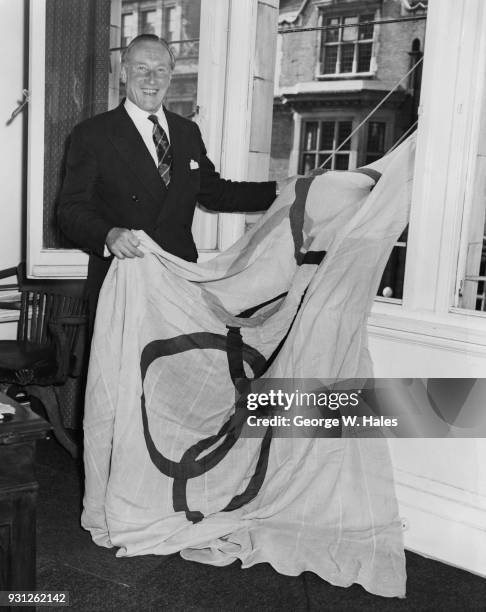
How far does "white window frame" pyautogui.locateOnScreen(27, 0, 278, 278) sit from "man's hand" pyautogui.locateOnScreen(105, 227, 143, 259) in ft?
3.01

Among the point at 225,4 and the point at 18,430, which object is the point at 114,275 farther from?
the point at 225,4

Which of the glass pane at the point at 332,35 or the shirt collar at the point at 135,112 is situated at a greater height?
the glass pane at the point at 332,35


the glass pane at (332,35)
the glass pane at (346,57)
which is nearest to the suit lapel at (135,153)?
the glass pane at (346,57)

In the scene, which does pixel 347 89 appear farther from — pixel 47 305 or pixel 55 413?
pixel 55 413

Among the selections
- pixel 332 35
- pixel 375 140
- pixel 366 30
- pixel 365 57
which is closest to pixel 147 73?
pixel 365 57

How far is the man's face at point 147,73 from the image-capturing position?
2.85 meters

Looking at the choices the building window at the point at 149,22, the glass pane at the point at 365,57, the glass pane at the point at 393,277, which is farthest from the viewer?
the building window at the point at 149,22

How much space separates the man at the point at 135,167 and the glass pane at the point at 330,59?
28.1 meters

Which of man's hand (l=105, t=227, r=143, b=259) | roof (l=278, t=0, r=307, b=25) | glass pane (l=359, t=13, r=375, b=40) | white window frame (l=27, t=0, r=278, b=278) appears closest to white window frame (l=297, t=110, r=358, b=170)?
glass pane (l=359, t=13, r=375, b=40)

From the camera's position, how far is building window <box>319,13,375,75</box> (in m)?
28.7

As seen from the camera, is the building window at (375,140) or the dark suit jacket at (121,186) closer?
the dark suit jacket at (121,186)

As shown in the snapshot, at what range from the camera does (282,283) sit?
8.93 feet

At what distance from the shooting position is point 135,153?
287 cm

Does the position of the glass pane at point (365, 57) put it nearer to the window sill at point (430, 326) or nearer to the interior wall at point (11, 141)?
the interior wall at point (11, 141)
